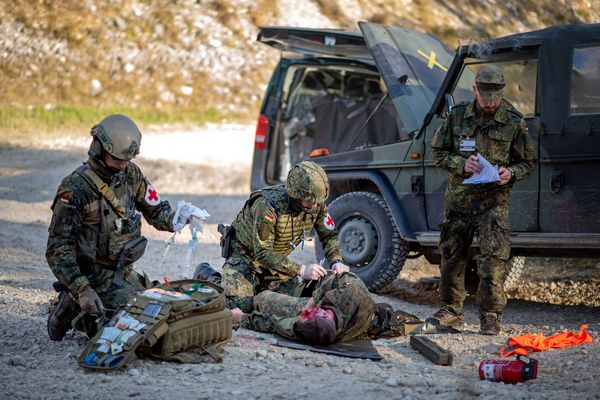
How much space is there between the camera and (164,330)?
Answer: 17.2 feet

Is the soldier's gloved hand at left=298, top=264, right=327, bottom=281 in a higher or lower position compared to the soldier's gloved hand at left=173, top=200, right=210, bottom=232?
lower

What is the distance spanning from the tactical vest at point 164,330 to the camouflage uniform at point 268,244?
0.88 metres

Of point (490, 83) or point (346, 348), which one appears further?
point (490, 83)

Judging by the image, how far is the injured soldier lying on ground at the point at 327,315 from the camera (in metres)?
5.90

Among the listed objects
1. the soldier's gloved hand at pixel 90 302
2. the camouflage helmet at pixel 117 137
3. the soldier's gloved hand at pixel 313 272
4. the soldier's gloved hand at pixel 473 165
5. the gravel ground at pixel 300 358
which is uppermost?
the camouflage helmet at pixel 117 137

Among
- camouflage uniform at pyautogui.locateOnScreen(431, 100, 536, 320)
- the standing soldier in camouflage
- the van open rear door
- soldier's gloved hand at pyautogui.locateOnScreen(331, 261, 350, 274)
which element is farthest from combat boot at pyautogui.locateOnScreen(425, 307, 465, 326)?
the van open rear door

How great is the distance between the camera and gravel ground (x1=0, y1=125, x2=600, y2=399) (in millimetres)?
4855

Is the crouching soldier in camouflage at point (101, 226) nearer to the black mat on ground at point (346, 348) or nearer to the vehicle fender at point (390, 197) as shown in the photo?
the black mat on ground at point (346, 348)

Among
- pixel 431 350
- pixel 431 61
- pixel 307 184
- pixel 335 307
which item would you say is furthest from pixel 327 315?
pixel 431 61

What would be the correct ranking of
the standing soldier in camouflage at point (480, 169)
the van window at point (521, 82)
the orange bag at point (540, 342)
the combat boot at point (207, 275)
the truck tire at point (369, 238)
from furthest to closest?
1. the truck tire at point (369, 238)
2. the van window at point (521, 82)
3. the combat boot at point (207, 275)
4. the standing soldier in camouflage at point (480, 169)
5. the orange bag at point (540, 342)

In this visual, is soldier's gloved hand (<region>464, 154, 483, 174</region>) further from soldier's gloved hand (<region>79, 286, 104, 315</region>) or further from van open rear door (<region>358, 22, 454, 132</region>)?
soldier's gloved hand (<region>79, 286, 104, 315</region>)

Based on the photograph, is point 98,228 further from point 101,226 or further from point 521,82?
point 521,82

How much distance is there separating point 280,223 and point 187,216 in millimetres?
750

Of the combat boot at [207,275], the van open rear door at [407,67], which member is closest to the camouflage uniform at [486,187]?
the van open rear door at [407,67]
